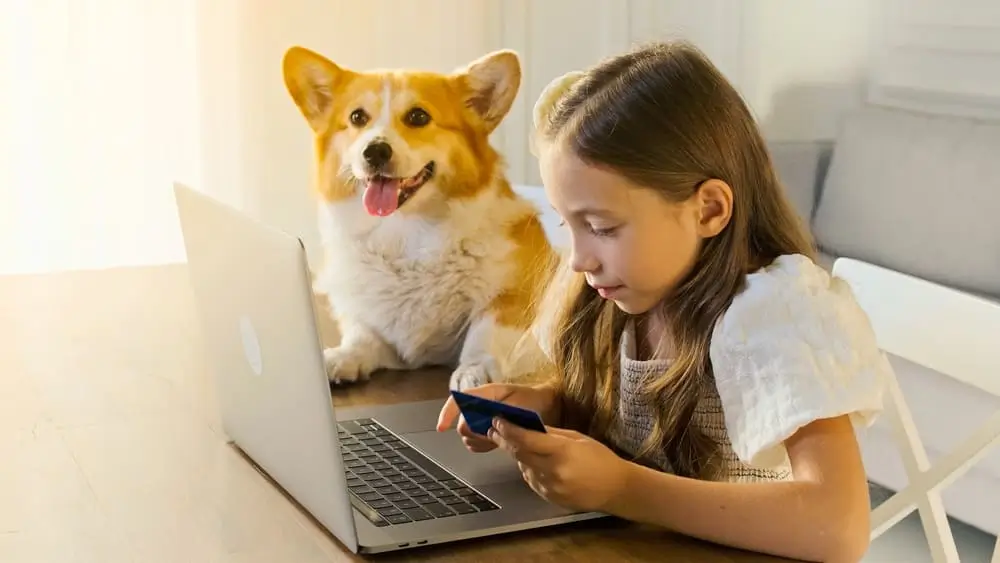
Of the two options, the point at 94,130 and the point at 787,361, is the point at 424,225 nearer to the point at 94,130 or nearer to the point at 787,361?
the point at 787,361

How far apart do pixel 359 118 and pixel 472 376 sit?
0.35m

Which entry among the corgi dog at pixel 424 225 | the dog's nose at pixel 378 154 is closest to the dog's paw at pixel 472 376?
the corgi dog at pixel 424 225

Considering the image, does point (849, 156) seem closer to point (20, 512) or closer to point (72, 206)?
point (72, 206)

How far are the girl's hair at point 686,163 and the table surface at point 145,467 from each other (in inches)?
6.1

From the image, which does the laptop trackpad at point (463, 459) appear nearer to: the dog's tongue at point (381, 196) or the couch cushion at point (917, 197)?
the dog's tongue at point (381, 196)

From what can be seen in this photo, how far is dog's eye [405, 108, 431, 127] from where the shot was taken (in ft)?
4.56

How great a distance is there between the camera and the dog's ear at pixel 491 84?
141 centimetres

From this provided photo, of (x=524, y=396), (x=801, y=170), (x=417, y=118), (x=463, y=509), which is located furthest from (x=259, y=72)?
(x=463, y=509)

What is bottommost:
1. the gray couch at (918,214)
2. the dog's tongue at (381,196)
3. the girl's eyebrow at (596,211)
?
the gray couch at (918,214)

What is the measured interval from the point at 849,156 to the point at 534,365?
213 cm

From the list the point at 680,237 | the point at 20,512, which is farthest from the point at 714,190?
the point at 20,512

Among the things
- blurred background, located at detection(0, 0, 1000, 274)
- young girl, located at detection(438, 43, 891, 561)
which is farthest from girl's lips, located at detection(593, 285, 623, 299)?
blurred background, located at detection(0, 0, 1000, 274)

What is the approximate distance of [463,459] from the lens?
110cm

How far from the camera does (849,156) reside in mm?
3199
